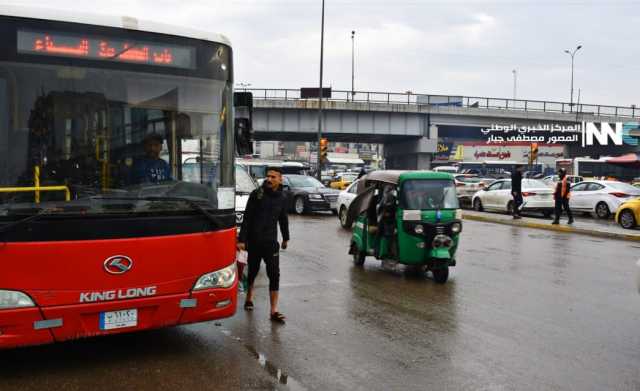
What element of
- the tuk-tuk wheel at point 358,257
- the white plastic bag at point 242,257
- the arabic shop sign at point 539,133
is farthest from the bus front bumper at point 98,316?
the arabic shop sign at point 539,133

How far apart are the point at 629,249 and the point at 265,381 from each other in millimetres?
12634

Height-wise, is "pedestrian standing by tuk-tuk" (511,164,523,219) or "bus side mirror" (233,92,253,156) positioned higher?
"bus side mirror" (233,92,253,156)

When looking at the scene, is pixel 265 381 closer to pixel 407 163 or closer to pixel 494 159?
pixel 407 163

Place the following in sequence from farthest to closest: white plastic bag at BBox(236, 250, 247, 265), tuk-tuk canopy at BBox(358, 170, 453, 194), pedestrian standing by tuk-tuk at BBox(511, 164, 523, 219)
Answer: pedestrian standing by tuk-tuk at BBox(511, 164, 523, 219)
tuk-tuk canopy at BBox(358, 170, 453, 194)
white plastic bag at BBox(236, 250, 247, 265)

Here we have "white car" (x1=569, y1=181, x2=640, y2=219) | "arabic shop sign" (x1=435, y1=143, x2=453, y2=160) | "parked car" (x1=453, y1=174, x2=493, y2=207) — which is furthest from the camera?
"arabic shop sign" (x1=435, y1=143, x2=453, y2=160)

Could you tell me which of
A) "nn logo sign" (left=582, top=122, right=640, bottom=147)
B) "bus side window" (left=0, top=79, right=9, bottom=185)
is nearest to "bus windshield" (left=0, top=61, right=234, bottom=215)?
"bus side window" (left=0, top=79, right=9, bottom=185)

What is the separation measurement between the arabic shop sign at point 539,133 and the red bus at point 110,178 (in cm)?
5179

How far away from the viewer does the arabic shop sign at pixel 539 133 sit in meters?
56.7

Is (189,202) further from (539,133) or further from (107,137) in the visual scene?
(539,133)

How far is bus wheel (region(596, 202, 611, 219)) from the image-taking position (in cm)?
2523

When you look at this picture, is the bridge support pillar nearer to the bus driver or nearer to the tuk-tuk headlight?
the tuk-tuk headlight

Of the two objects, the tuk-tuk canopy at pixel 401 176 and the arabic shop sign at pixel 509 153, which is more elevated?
the arabic shop sign at pixel 509 153

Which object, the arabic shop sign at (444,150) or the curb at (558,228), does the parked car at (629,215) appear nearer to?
the curb at (558,228)

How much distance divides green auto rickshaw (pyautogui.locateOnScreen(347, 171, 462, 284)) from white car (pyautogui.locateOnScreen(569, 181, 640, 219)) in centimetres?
1637
